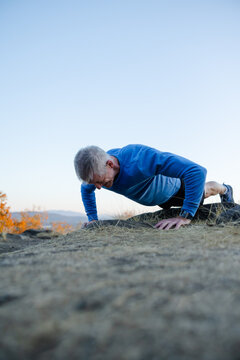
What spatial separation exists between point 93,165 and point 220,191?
2.09 metres

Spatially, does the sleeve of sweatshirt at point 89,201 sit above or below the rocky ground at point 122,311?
above

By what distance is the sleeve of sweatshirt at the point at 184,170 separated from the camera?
2.52 meters

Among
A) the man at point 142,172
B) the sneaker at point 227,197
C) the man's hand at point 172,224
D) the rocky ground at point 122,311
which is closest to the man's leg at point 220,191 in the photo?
the sneaker at point 227,197

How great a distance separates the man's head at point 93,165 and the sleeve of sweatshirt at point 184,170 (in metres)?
0.37

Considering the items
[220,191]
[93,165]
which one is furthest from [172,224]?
[220,191]

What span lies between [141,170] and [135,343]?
2.23 meters

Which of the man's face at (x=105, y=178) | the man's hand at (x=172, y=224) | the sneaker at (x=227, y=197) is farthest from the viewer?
the sneaker at (x=227, y=197)

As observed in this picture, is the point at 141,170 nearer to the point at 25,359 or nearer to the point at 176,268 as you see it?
the point at 176,268

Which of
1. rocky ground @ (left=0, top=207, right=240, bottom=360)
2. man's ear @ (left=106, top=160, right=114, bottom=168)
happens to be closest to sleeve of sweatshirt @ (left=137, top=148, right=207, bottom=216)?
man's ear @ (left=106, top=160, right=114, bottom=168)

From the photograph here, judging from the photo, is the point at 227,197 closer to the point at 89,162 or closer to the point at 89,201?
the point at 89,201

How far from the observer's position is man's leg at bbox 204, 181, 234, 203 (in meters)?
3.50

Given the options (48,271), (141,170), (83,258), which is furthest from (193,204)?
(48,271)

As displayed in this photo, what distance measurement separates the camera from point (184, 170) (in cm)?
252

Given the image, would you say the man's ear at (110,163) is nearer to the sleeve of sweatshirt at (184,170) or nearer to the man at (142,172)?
the man at (142,172)
